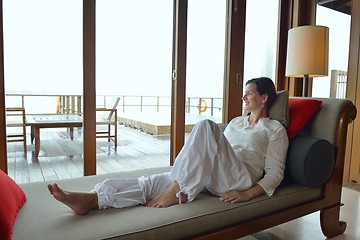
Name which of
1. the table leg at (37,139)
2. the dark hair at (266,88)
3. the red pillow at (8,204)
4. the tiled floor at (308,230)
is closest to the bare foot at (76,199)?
the red pillow at (8,204)

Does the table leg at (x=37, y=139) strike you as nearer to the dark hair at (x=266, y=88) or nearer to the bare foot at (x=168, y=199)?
the bare foot at (x=168, y=199)

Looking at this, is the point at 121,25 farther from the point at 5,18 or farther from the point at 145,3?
the point at 5,18

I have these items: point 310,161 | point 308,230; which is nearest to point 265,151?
point 310,161

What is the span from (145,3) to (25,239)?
A: 7.94 ft

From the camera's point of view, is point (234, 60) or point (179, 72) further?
point (234, 60)

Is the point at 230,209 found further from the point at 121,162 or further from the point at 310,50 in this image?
the point at 121,162

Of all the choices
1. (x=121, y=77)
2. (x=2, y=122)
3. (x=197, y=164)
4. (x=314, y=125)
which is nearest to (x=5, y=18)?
(x=2, y=122)

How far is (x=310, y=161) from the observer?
1.62 m

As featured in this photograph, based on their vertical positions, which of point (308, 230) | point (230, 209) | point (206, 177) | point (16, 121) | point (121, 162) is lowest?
point (308, 230)

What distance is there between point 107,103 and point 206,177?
1.67 meters

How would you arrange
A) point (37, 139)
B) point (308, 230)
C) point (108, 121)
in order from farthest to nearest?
point (108, 121) → point (37, 139) → point (308, 230)

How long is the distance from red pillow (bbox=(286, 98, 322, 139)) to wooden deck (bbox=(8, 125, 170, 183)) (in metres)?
1.64

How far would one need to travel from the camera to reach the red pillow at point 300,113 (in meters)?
1.78

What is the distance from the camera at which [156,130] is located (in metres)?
3.44
